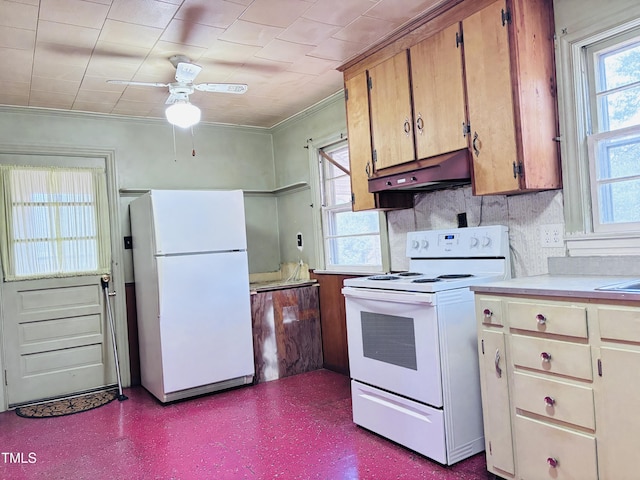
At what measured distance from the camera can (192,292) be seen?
3633 millimetres

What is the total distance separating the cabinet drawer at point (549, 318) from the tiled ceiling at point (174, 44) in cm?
164

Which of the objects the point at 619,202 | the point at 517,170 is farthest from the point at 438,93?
the point at 619,202

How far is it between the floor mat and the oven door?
2125 mm

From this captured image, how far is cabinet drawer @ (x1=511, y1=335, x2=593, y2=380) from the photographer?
5.90 feet

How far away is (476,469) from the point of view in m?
2.32

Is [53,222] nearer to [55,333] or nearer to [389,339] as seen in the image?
[55,333]

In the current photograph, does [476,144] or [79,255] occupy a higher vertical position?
[476,144]

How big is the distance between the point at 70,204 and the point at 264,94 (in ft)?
5.97

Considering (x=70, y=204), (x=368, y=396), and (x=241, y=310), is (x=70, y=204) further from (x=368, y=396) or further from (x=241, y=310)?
(x=368, y=396)

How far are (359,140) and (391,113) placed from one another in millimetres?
338

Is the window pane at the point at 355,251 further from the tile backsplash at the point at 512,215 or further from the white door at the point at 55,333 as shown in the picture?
the white door at the point at 55,333

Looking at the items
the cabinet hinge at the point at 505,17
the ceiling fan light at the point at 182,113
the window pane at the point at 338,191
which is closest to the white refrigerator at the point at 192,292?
the ceiling fan light at the point at 182,113

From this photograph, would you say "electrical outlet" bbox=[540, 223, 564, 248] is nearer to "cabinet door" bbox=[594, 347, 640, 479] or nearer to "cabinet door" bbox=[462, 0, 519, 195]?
"cabinet door" bbox=[462, 0, 519, 195]

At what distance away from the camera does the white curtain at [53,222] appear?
3.72m
